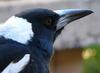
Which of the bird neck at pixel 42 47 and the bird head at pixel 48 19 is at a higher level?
the bird head at pixel 48 19

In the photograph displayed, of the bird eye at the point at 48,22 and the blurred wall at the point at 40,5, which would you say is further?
the blurred wall at the point at 40,5

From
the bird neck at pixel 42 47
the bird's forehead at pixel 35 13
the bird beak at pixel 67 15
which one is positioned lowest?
the bird neck at pixel 42 47

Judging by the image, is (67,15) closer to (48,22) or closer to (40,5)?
(48,22)

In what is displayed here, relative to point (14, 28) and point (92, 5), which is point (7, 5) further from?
point (14, 28)

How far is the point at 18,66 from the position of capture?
3.34 meters

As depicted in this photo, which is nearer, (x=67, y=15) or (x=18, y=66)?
(x=18, y=66)

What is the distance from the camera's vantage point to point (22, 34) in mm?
3545

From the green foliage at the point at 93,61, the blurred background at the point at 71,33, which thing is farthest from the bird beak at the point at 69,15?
the blurred background at the point at 71,33

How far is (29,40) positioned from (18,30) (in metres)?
0.09

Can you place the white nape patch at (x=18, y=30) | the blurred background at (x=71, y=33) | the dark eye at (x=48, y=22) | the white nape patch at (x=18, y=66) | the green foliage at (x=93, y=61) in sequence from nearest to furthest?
the white nape patch at (x=18, y=66) < the white nape patch at (x=18, y=30) < the dark eye at (x=48, y=22) < the green foliage at (x=93, y=61) < the blurred background at (x=71, y=33)

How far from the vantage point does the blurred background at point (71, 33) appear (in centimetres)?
714

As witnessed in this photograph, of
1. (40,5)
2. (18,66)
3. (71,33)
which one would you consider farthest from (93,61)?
(18,66)

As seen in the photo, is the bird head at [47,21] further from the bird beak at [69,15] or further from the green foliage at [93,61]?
the green foliage at [93,61]

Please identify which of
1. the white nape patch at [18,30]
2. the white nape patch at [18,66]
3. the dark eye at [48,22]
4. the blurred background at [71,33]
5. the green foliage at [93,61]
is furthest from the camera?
the blurred background at [71,33]
